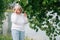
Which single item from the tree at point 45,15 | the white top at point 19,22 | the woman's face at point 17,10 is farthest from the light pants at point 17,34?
the tree at point 45,15

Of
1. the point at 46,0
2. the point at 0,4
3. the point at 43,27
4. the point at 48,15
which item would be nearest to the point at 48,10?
the point at 48,15

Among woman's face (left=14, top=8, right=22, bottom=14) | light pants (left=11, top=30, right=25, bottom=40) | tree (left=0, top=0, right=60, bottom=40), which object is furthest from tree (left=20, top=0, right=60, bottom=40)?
light pants (left=11, top=30, right=25, bottom=40)

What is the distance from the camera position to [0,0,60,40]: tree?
5.73 m

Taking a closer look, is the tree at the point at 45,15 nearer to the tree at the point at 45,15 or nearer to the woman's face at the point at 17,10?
the tree at the point at 45,15

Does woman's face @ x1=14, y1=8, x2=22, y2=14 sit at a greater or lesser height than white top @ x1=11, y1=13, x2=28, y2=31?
greater

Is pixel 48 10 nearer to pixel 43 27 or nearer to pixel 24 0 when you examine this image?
pixel 43 27

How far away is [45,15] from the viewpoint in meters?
6.47

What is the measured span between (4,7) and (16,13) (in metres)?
2.15

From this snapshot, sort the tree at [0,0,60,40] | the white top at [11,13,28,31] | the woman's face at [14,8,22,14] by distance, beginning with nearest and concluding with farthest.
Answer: the tree at [0,0,60,40] < the woman's face at [14,8,22,14] < the white top at [11,13,28,31]

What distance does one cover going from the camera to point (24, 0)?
5.03 meters

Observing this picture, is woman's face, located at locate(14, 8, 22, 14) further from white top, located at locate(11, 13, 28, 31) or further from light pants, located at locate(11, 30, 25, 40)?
light pants, located at locate(11, 30, 25, 40)

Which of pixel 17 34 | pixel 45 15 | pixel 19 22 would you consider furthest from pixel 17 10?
pixel 45 15

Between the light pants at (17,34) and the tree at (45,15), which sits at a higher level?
the tree at (45,15)

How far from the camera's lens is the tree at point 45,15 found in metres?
5.73
